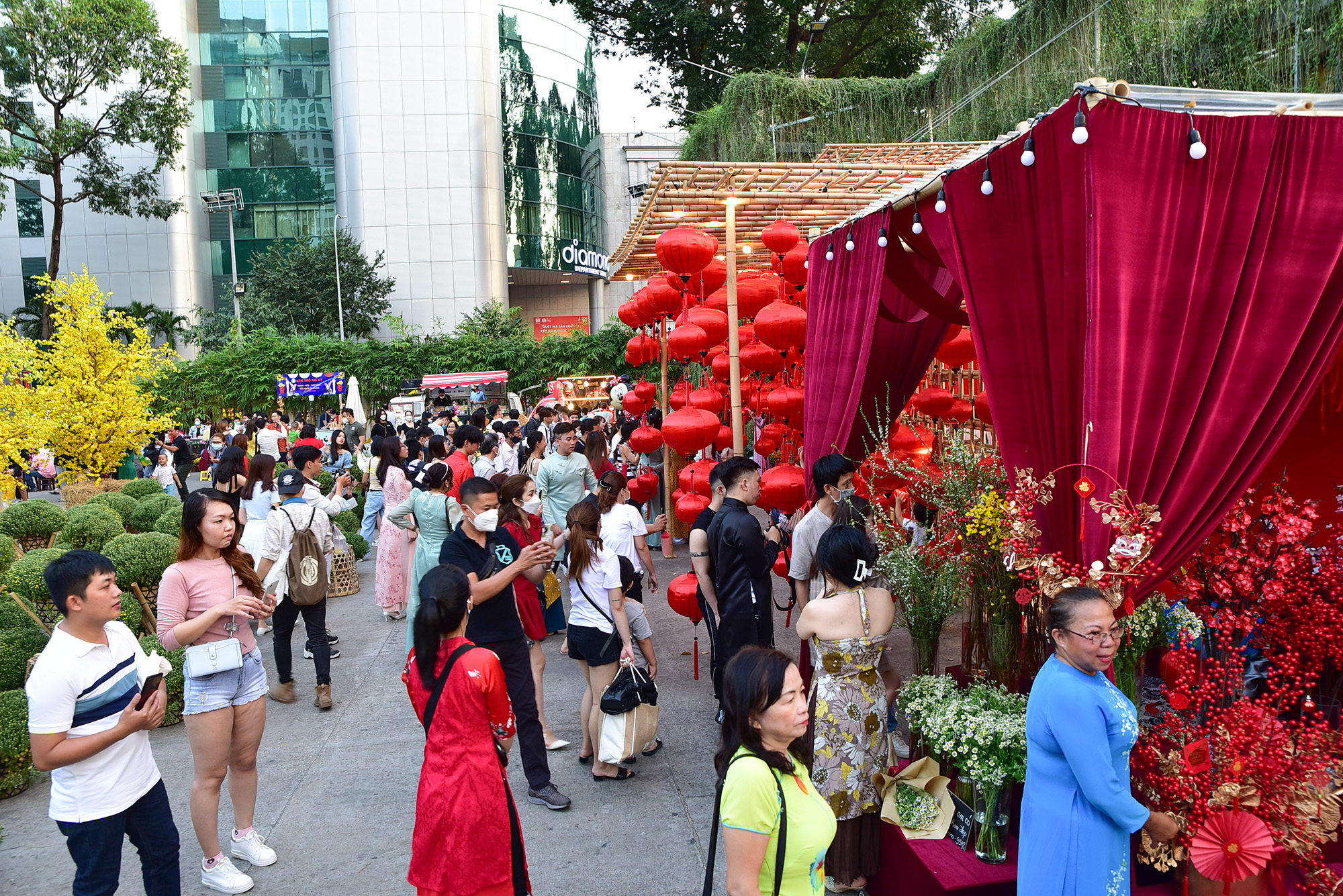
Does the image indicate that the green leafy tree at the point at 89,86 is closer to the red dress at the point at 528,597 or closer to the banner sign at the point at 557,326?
the banner sign at the point at 557,326

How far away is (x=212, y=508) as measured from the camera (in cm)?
363

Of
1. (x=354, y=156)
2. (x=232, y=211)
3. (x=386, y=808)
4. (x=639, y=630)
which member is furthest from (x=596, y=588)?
(x=354, y=156)

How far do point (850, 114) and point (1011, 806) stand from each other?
14.4 meters

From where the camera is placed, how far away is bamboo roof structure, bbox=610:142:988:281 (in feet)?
19.0

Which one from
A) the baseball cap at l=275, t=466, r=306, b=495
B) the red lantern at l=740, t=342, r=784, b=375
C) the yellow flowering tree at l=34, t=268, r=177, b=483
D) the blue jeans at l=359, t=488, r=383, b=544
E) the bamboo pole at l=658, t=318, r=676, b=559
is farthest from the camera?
the yellow flowering tree at l=34, t=268, r=177, b=483

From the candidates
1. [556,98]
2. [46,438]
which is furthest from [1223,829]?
[556,98]

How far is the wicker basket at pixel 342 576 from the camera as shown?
8898 millimetres

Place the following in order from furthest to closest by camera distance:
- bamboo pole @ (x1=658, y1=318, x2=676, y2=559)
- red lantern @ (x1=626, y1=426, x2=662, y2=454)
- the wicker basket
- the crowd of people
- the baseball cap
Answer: the wicker basket < bamboo pole @ (x1=658, y1=318, x2=676, y2=559) < red lantern @ (x1=626, y1=426, x2=662, y2=454) < the baseball cap < the crowd of people

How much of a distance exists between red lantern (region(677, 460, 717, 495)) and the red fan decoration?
417 centimetres

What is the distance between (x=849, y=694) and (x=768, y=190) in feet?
12.5

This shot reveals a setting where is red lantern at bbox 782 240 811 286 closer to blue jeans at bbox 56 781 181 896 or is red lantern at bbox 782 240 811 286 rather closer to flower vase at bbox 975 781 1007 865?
flower vase at bbox 975 781 1007 865

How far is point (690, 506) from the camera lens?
6586 mm

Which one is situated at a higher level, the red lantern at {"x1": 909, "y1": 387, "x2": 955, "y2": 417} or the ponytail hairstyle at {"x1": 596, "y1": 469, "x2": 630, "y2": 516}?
the red lantern at {"x1": 909, "y1": 387, "x2": 955, "y2": 417}

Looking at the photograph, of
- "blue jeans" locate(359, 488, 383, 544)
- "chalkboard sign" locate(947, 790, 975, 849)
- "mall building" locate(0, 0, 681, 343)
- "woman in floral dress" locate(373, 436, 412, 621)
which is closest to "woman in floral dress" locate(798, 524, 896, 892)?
"chalkboard sign" locate(947, 790, 975, 849)
